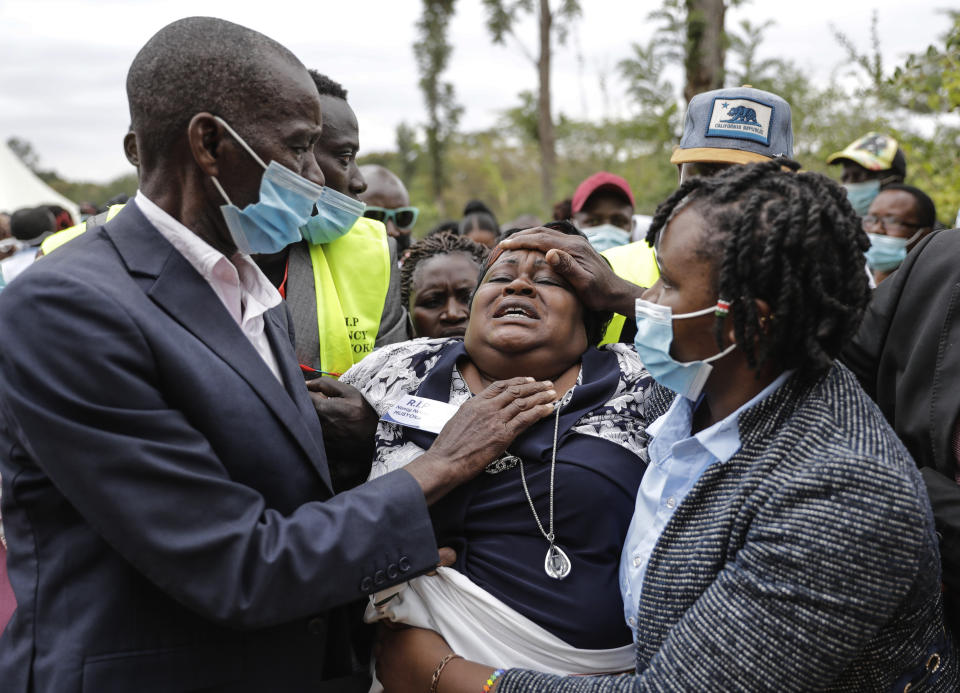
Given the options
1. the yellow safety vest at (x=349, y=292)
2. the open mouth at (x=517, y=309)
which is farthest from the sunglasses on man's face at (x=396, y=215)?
the open mouth at (x=517, y=309)

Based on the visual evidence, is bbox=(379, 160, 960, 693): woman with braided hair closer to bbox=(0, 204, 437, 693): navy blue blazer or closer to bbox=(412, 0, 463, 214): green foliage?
bbox=(0, 204, 437, 693): navy blue blazer

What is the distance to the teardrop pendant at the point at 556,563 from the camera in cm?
222

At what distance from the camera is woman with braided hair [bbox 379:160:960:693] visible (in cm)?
161

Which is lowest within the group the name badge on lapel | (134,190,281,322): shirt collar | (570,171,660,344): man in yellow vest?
(570,171,660,344): man in yellow vest

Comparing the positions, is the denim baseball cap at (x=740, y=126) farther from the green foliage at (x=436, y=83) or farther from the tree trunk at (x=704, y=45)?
the green foliage at (x=436, y=83)

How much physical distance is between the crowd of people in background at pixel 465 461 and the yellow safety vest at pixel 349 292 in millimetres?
529

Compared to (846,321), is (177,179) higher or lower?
higher

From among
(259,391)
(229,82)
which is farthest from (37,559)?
(229,82)

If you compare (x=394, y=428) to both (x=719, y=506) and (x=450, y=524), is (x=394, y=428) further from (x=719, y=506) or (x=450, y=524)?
(x=719, y=506)

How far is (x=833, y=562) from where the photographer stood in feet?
5.23

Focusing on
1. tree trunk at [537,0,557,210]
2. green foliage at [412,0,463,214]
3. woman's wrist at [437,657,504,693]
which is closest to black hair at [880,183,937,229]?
woman's wrist at [437,657,504,693]

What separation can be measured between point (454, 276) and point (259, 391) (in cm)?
197

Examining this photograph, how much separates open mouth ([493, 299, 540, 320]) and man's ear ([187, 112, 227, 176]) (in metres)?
1.08

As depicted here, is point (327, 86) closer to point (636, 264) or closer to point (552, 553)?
point (636, 264)
